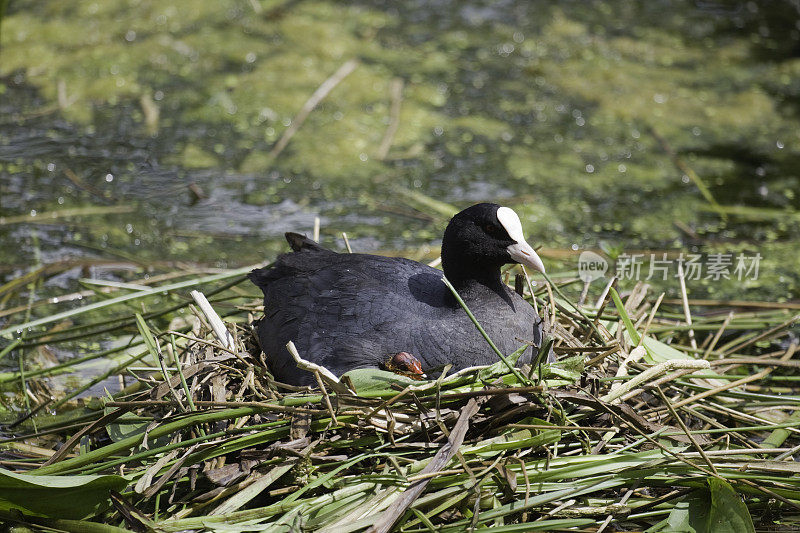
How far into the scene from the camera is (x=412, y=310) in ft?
8.29

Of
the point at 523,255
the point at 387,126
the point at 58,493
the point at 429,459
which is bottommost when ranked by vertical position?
the point at 387,126

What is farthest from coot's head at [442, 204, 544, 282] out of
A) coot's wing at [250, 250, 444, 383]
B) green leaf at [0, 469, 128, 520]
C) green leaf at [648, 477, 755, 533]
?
green leaf at [0, 469, 128, 520]

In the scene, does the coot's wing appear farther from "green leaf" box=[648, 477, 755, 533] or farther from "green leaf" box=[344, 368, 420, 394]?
"green leaf" box=[648, 477, 755, 533]

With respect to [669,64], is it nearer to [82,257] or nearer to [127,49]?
[127,49]

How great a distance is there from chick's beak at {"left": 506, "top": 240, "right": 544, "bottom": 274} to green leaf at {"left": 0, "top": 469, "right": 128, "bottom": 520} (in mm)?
1218

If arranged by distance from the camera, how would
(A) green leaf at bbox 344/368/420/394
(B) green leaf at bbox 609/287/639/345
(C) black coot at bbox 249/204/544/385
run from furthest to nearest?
(B) green leaf at bbox 609/287/639/345 → (C) black coot at bbox 249/204/544/385 → (A) green leaf at bbox 344/368/420/394

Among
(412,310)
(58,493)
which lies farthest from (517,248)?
(58,493)

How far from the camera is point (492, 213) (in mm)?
2502

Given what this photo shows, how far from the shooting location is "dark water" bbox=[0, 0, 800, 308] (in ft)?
13.6

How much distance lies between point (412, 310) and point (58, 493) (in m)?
1.06

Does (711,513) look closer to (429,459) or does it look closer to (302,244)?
(429,459)

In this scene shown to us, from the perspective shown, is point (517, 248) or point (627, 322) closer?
point (517, 248)

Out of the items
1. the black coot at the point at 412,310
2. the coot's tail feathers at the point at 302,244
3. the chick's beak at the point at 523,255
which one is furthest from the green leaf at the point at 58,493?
the chick's beak at the point at 523,255

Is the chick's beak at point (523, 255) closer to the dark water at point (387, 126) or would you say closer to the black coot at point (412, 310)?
the black coot at point (412, 310)
